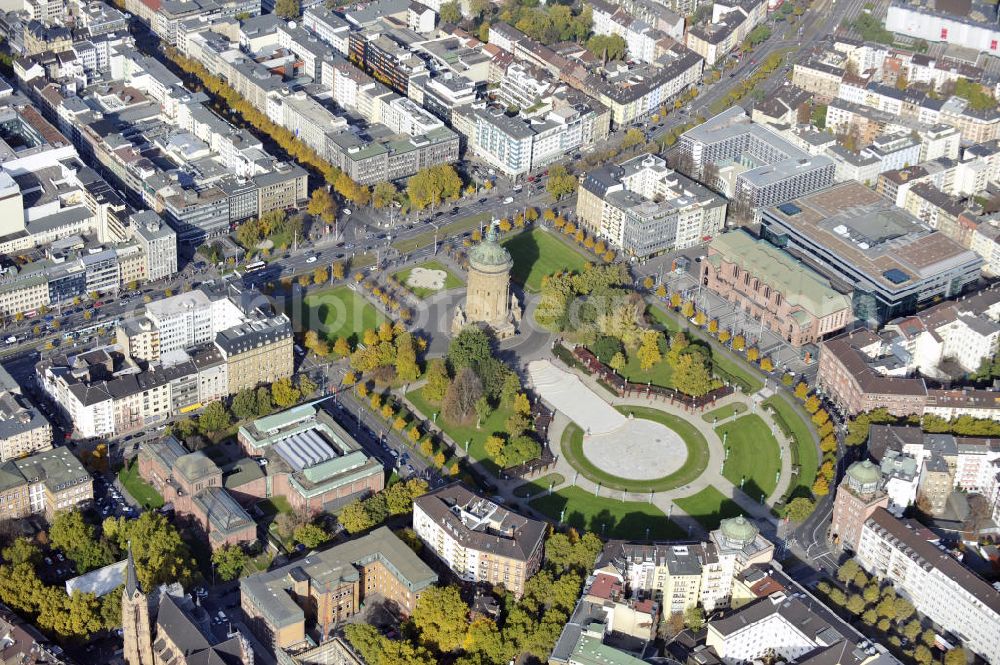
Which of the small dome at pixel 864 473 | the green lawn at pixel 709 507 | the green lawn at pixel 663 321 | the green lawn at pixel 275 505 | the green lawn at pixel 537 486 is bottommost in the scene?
the green lawn at pixel 275 505

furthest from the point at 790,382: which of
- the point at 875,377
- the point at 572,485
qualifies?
the point at 572,485

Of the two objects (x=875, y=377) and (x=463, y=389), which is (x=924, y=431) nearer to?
(x=875, y=377)

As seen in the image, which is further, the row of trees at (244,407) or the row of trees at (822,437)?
the row of trees at (244,407)

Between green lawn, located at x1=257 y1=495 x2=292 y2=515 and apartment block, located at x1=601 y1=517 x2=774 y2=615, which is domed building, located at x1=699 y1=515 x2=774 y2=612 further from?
green lawn, located at x1=257 y1=495 x2=292 y2=515

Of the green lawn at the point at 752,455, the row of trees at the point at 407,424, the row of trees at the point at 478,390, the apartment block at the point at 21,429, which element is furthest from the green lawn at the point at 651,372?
the apartment block at the point at 21,429

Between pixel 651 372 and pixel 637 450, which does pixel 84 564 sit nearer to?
pixel 637 450

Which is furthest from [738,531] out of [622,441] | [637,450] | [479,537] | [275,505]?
[275,505]

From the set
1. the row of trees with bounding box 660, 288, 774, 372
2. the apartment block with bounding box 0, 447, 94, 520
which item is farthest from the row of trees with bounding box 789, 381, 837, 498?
the apartment block with bounding box 0, 447, 94, 520

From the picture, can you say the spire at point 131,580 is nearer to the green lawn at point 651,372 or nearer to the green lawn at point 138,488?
the green lawn at point 138,488
